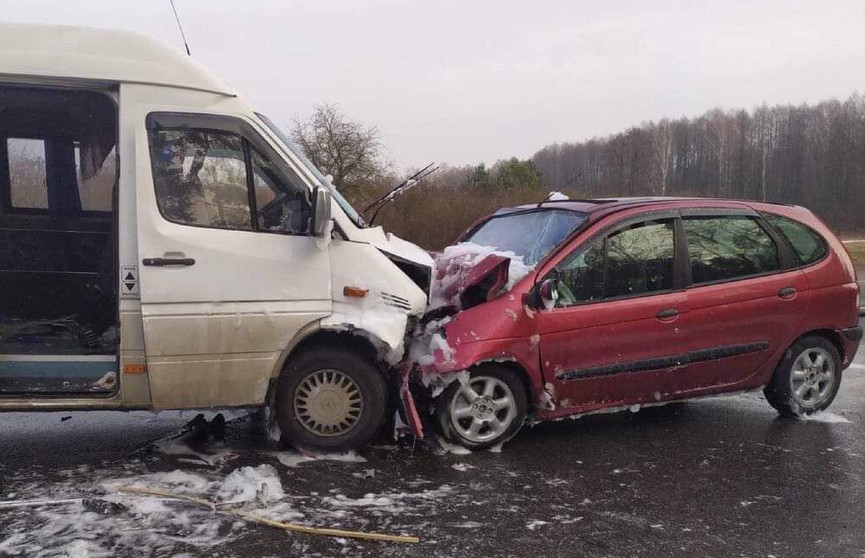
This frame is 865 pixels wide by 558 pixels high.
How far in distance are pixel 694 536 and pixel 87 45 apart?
466cm

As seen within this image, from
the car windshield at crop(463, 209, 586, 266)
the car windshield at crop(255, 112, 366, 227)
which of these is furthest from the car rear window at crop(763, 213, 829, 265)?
the car windshield at crop(255, 112, 366, 227)

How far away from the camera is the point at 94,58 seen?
4.27 m

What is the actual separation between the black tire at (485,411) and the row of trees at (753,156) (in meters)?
49.0

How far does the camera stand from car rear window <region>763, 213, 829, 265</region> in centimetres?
557

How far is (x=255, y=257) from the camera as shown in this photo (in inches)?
170

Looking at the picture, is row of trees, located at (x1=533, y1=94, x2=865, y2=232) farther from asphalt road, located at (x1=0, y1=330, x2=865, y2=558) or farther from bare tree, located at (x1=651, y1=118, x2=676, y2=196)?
asphalt road, located at (x1=0, y1=330, x2=865, y2=558)

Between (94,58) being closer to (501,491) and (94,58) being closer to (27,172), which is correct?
(27,172)

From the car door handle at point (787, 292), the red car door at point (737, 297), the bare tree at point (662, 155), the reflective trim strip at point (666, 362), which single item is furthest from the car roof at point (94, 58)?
the bare tree at point (662, 155)

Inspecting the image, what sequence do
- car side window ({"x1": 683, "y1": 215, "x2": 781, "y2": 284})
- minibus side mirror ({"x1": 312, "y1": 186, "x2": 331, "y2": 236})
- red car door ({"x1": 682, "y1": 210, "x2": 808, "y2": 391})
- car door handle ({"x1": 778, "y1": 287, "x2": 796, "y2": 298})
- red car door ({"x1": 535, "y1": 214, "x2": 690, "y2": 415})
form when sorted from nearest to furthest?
1. minibus side mirror ({"x1": 312, "y1": 186, "x2": 331, "y2": 236})
2. red car door ({"x1": 535, "y1": 214, "x2": 690, "y2": 415})
3. red car door ({"x1": 682, "y1": 210, "x2": 808, "y2": 391})
4. car side window ({"x1": 683, "y1": 215, "x2": 781, "y2": 284})
5. car door handle ({"x1": 778, "y1": 287, "x2": 796, "y2": 298})

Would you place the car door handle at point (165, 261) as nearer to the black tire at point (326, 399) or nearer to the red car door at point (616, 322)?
the black tire at point (326, 399)

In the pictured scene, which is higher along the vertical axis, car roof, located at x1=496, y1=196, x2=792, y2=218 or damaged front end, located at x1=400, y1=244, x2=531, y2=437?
car roof, located at x1=496, y1=196, x2=792, y2=218

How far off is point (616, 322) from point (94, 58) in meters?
3.96

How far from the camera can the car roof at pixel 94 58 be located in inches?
165

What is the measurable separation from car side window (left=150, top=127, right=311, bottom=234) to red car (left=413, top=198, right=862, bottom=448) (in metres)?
1.33
